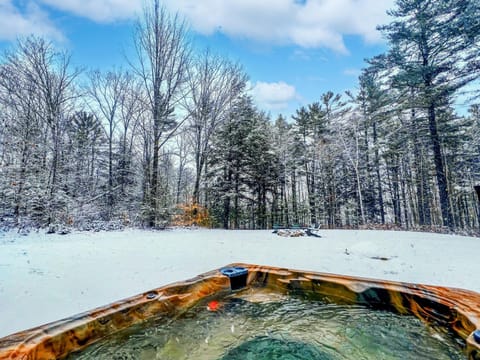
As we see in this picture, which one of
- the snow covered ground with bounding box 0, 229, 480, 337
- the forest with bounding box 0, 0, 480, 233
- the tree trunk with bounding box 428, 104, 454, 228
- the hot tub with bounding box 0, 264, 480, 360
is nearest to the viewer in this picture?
the hot tub with bounding box 0, 264, 480, 360

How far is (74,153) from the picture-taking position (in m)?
9.23

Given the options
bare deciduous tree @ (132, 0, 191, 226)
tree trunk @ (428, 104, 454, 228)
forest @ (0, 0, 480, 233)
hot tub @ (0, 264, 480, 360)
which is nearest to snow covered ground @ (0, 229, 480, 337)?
hot tub @ (0, 264, 480, 360)

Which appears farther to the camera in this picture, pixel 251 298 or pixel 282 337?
pixel 251 298

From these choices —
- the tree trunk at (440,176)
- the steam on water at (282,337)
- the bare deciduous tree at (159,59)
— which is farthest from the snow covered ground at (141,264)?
the bare deciduous tree at (159,59)

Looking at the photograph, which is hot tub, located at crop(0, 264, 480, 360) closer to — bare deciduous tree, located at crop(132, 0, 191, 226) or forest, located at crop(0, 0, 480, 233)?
forest, located at crop(0, 0, 480, 233)

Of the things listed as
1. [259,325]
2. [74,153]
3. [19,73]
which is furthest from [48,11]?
[259,325]

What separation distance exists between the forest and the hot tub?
18.1 feet

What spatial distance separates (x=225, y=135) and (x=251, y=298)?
9.16 m

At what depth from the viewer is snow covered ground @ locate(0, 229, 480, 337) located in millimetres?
2178

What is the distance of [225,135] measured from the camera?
11.0m

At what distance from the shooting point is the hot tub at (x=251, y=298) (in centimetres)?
132

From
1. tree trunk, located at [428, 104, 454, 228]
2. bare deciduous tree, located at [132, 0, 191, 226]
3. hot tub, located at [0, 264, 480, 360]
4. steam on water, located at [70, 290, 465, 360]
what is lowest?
steam on water, located at [70, 290, 465, 360]

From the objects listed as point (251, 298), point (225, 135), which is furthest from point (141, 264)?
point (225, 135)

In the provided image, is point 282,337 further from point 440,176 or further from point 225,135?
point 225,135
